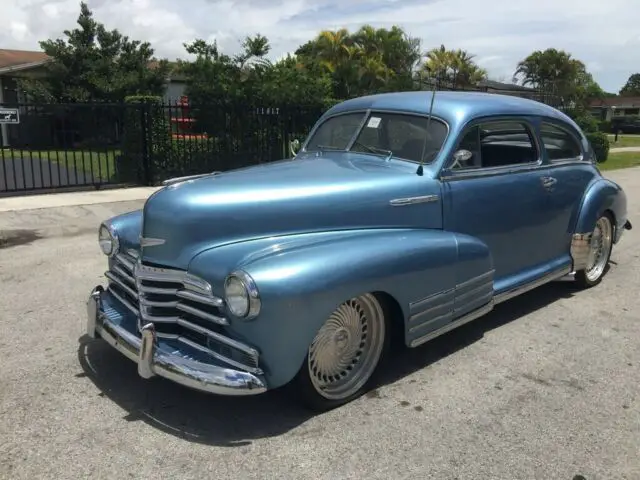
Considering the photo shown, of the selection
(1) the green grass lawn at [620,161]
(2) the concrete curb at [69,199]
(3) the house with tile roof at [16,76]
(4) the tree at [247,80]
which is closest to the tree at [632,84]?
(1) the green grass lawn at [620,161]

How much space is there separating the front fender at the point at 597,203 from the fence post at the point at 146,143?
910 centimetres

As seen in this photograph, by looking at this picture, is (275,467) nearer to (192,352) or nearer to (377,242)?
(192,352)

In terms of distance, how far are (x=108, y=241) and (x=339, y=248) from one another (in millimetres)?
1676

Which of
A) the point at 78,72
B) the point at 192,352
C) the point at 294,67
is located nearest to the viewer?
the point at 192,352

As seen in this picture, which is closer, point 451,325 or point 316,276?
point 316,276

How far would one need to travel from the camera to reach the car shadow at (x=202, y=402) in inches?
126

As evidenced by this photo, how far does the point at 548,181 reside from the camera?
193 inches

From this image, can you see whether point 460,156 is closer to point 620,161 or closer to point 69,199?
point 69,199

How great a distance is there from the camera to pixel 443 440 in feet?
10.3

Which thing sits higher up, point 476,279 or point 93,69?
point 93,69

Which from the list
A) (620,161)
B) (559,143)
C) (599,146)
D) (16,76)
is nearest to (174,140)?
(559,143)

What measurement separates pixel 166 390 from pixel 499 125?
314 centimetres

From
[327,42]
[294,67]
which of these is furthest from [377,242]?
[327,42]

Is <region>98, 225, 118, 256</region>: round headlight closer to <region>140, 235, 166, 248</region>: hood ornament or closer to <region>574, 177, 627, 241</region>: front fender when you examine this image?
<region>140, 235, 166, 248</region>: hood ornament
